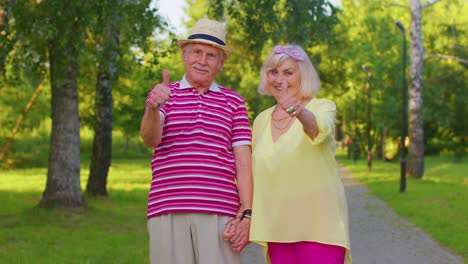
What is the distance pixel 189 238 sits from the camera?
416 cm

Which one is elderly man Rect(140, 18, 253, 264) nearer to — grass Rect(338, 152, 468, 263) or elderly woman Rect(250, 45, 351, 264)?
elderly woman Rect(250, 45, 351, 264)

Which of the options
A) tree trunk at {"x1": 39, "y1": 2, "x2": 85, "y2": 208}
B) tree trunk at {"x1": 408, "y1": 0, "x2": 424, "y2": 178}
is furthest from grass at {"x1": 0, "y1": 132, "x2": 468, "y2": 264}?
tree trunk at {"x1": 408, "y1": 0, "x2": 424, "y2": 178}

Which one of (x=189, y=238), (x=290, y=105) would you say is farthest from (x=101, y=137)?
(x=290, y=105)

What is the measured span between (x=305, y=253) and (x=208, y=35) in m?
1.28

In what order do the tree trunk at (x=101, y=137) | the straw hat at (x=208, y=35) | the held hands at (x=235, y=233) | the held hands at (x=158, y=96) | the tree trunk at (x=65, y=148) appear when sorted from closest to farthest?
1. the held hands at (x=158, y=96)
2. the held hands at (x=235, y=233)
3. the straw hat at (x=208, y=35)
4. the tree trunk at (x=65, y=148)
5. the tree trunk at (x=101, y=137)

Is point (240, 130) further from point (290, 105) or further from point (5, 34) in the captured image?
point (5, 34)

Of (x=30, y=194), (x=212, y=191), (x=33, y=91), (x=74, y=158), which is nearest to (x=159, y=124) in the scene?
(x=212, y=191)

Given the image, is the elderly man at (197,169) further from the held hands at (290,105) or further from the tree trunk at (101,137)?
the tree trunk at (101,137)

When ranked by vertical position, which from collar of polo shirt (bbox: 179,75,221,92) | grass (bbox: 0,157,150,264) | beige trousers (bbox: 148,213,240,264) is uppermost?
collar of polo shirt (bbox: 179,75,221,92)

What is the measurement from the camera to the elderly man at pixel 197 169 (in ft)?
13.6

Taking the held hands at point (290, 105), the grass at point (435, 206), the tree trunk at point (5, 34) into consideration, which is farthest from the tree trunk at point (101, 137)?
the held hands at point (290, 105)

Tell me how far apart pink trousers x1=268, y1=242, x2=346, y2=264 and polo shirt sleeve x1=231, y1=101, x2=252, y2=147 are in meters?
0.62

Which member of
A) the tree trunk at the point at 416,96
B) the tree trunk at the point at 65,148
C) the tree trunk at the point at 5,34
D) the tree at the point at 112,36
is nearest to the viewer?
the tree trunk at the point at 5,34

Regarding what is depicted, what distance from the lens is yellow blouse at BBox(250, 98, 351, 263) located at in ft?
14.3
